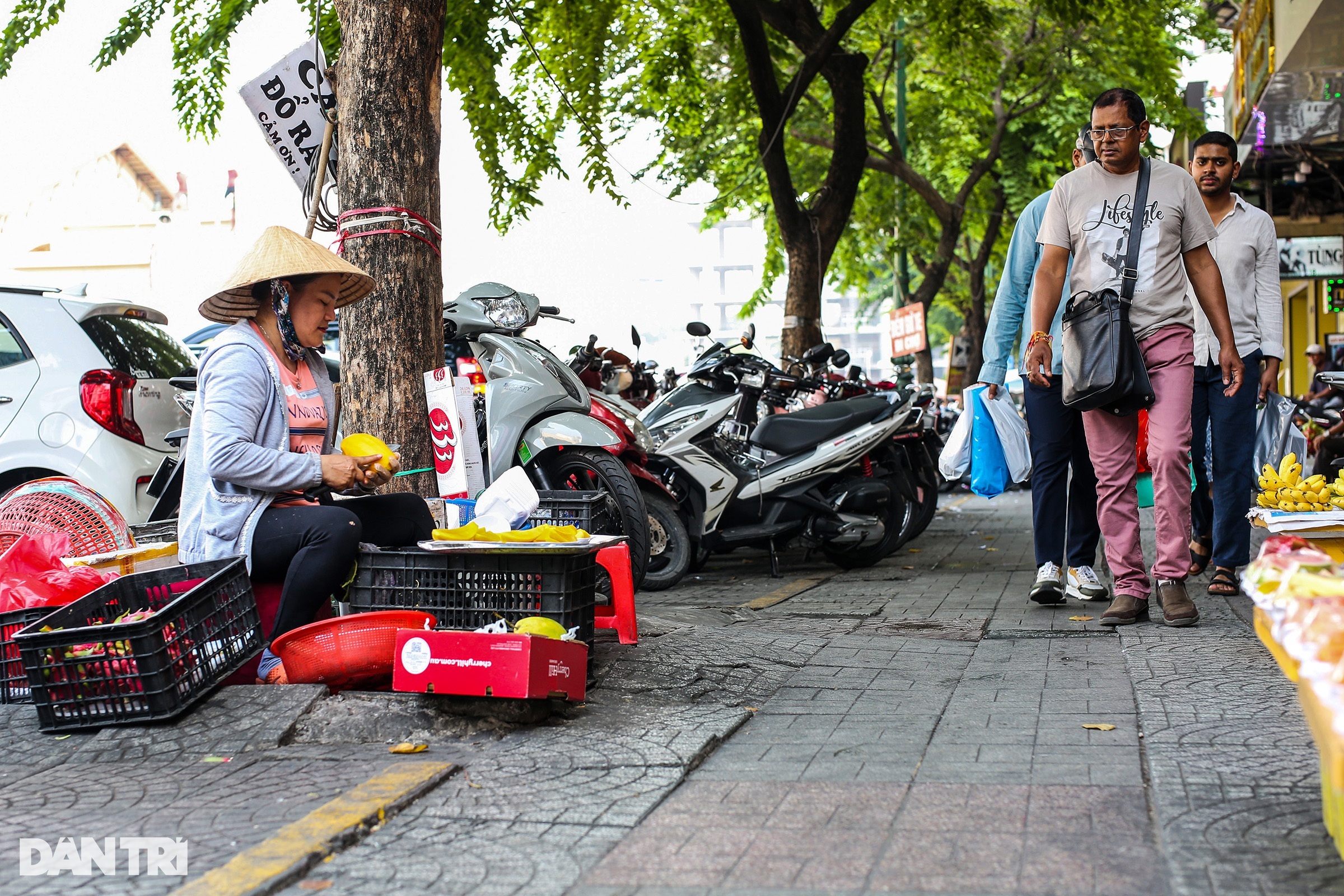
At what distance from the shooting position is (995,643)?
5.46 metres

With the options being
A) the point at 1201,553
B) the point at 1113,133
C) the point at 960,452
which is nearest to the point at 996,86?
the point at 1201,553

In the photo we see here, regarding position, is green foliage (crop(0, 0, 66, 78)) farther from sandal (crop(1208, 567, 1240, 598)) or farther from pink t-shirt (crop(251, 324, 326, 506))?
sandal (crop(1208, 567, 1240, 598))

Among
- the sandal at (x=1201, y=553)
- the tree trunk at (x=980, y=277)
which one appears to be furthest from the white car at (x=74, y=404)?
the tree trunk at (x=980, y=277)

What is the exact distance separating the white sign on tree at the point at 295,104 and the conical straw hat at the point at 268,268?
2.42m

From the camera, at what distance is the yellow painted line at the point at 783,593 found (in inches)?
277

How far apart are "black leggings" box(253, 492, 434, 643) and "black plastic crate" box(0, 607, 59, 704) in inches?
27.8

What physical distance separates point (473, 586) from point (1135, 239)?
127 inches

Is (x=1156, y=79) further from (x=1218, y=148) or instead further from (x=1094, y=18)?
(x=1218, y=148)

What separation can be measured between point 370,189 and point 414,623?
223 centimetres

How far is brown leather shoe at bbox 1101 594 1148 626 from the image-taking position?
5.59 metres

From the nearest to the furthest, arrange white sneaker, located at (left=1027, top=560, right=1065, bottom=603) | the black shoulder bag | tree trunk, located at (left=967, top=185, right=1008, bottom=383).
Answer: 1. the black shoulder bag
2. white sneaker, located at (left=1027, top=560, right=1065, bottom=603)
3. tree trunk, located at (left=967, top=185, right=1008, bottom=383)

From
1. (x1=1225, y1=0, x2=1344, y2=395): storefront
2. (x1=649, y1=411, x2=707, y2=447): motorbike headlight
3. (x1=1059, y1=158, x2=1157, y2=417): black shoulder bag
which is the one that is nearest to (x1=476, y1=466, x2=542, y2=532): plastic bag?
(x1=1059, y1=158, x2=1157, y2=417): black shoulder bag

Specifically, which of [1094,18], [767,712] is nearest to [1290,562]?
[767,712]

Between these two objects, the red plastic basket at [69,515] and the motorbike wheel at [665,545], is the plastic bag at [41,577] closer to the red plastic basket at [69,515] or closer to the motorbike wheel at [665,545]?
the red plastic basket at [69,515]
